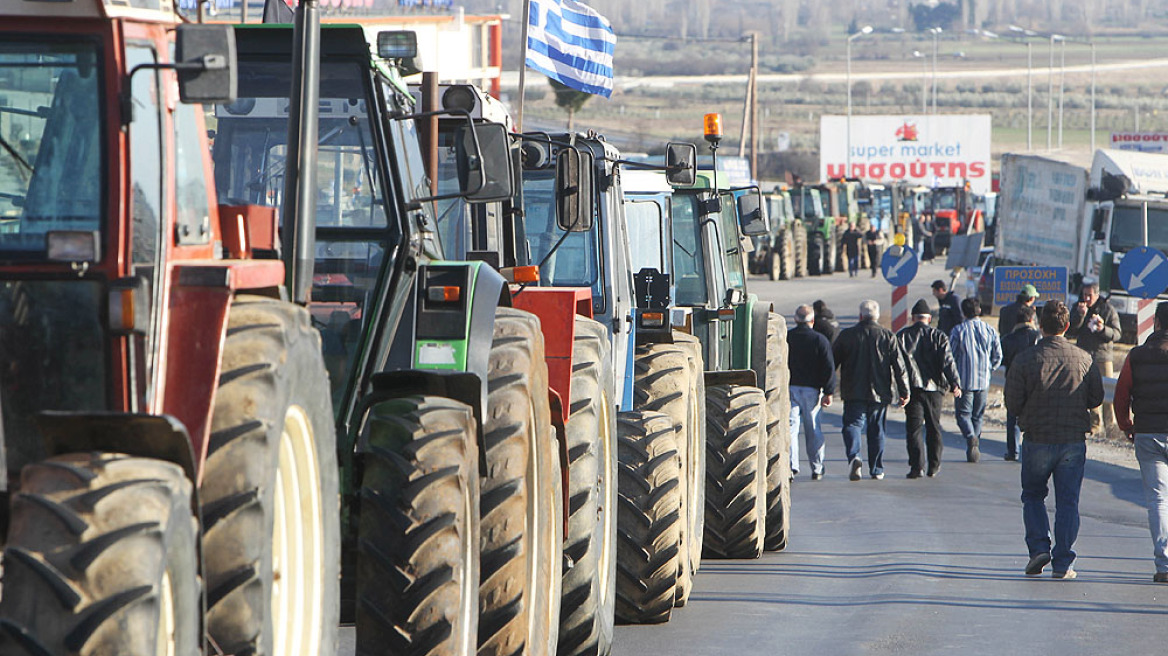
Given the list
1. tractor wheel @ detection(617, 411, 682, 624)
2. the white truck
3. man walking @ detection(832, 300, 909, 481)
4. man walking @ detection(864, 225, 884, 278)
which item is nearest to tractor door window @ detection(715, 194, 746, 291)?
man walking @ detection(832, 300, 909, 481)

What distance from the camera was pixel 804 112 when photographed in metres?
148

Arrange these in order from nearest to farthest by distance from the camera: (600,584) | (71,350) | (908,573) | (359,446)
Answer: (71,350)
(359,446)
(600,584)
(908,573)

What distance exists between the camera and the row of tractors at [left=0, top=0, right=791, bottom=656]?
422 cm

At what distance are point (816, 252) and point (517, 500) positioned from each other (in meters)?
50.8

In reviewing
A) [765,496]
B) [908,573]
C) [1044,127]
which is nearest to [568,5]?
[765,496]

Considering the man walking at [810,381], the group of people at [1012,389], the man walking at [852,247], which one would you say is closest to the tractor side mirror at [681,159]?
the group of people at [1012,389]

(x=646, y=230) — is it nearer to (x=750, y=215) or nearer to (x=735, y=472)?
(x=735, y=472)

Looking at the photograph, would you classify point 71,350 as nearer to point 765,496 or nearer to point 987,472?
point 765,496

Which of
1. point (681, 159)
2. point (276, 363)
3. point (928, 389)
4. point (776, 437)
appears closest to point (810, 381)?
point (928, 389)

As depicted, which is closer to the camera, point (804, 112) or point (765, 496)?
point (765, 496)

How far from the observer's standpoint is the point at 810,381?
1869cm

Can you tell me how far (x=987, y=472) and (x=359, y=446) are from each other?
538 inches

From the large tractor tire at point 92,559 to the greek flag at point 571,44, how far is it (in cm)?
970

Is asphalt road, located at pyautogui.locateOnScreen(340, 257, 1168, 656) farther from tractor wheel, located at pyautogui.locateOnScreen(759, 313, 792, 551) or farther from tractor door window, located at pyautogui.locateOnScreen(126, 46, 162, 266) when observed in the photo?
tractor door window, located at pyautogui.locateOnScreen(126, 46, 162, 266)
